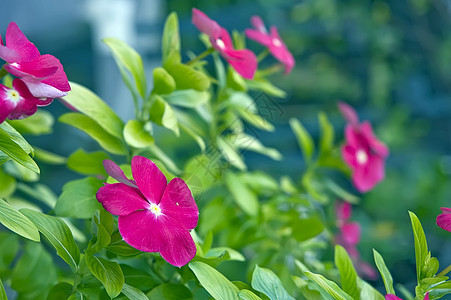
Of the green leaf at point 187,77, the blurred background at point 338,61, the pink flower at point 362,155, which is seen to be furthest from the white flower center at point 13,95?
the blurred background at point 338,61

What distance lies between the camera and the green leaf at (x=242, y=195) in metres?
0.69

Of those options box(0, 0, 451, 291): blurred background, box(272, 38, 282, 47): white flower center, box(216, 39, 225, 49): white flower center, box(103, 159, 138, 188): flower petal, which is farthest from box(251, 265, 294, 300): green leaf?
box(0, 0, 451, 291): blurred background

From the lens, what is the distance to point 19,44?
Result: 417 mm

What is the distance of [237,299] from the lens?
415 millimetres

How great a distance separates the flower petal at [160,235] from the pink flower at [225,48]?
0.68 ft

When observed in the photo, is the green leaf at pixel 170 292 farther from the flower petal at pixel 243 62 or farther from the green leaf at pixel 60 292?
the flower petal at pixel 243 62

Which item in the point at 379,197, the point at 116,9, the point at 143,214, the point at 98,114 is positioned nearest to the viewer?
the point at 143,214

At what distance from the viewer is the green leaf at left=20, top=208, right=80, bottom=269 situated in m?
0.43

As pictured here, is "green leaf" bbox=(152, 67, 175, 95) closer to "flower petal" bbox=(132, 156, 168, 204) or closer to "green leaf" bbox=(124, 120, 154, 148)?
"green leaf" bbox=(124, 120, 154, 148)

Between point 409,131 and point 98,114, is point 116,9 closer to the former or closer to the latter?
point 409,131

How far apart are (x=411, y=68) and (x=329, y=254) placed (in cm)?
161

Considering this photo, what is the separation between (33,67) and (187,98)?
213 millimetres

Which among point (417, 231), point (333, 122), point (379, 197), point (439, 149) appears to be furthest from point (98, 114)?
point (439, 149)

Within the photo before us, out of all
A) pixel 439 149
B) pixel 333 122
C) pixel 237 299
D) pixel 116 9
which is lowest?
pixel 439 149
